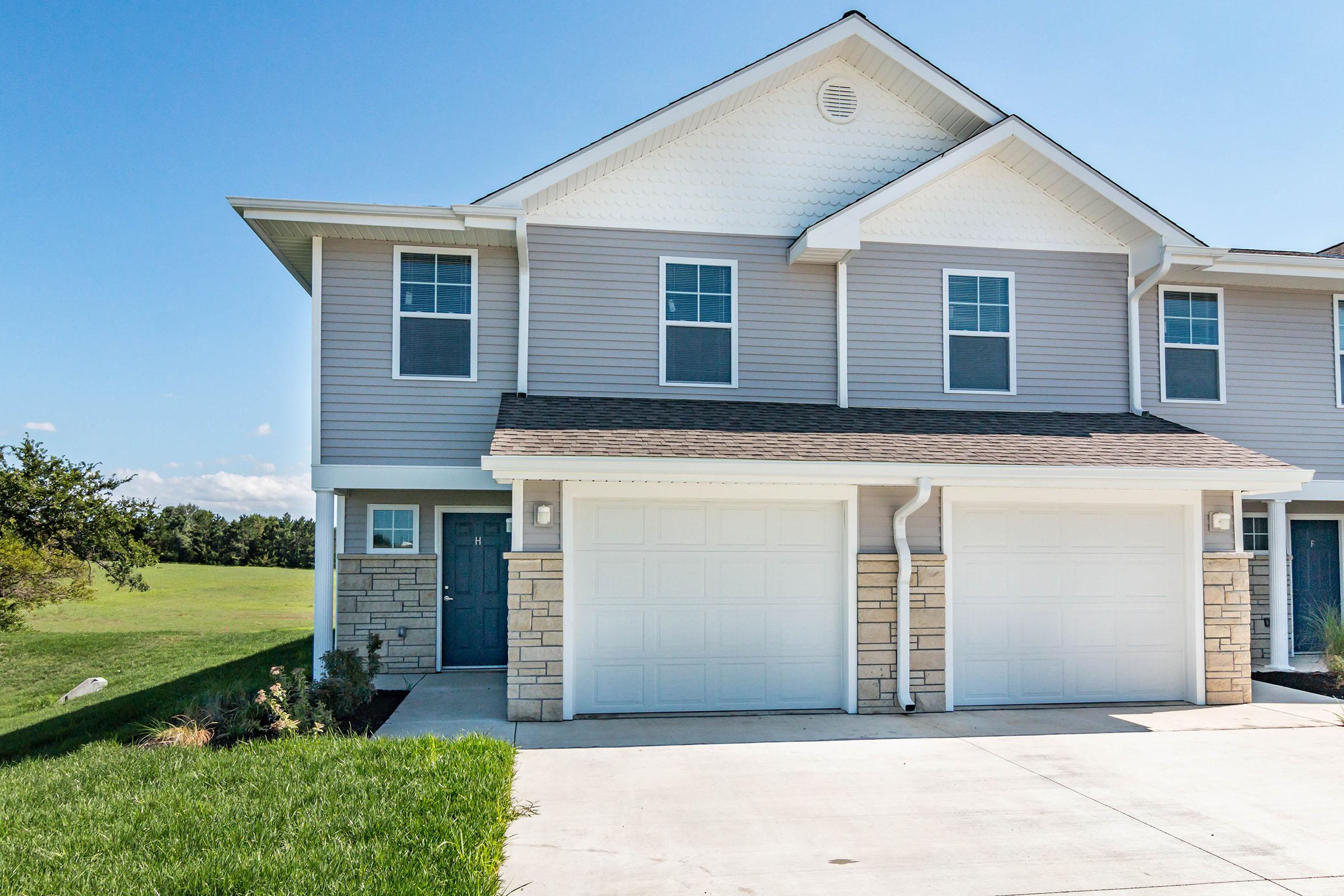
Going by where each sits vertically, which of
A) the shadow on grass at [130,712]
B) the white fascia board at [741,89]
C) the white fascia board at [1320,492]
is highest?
the white fascia board at [741,89]

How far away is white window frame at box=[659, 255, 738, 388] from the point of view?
10359 millimetres

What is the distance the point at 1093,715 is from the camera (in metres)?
8.99

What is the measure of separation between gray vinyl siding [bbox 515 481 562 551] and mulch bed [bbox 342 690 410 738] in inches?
84.0

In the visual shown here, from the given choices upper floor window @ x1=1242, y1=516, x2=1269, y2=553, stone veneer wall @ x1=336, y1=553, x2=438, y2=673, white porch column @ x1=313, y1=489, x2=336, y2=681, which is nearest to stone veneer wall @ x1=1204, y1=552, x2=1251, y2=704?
upper floor window @ x1=1242, y1=516, x2=1269, y2=553

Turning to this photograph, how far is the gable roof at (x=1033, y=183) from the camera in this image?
1011 centimetres

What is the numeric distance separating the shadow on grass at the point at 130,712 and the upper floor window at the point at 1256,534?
13139 mm

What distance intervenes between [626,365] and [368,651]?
433 centimetres

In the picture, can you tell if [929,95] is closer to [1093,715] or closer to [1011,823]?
[1093,715]

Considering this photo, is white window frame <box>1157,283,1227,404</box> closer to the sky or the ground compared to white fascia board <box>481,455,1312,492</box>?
closer to the sky

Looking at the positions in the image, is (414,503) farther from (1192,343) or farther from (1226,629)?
(1192,343)

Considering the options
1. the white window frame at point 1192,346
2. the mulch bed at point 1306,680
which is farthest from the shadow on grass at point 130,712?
the mulch bed at point 1306,680

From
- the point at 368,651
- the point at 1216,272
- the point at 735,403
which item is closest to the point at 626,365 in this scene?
the point at 735,403

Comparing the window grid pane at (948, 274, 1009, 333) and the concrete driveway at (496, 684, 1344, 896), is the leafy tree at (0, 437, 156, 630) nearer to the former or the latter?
the concrete driveway at (496, 684, 1344, 896)

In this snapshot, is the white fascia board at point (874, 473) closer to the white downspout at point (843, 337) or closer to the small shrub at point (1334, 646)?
the white downspout at point (843, 337)
